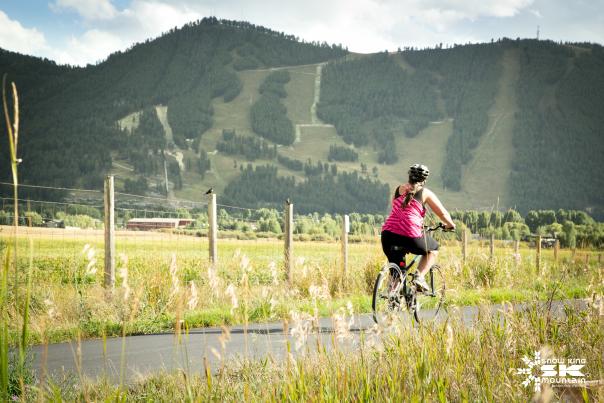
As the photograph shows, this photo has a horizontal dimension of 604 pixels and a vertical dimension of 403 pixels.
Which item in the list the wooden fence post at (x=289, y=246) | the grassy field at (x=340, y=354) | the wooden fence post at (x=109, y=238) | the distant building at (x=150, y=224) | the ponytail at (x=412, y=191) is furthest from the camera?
the distant building at (x=150, y=224)

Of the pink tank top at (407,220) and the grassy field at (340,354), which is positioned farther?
the pink tank top at (407,220)

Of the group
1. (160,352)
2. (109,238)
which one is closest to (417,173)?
(160,352)

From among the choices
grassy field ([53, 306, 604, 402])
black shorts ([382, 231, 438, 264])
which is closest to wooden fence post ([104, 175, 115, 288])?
black shorts ([382, 231, 438, 264])

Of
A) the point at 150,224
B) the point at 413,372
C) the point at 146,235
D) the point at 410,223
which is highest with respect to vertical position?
the point at 410,223

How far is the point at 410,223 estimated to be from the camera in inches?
326

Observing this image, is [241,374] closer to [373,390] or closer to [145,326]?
[373,390]

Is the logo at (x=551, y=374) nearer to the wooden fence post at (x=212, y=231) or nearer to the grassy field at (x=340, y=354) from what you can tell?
the grassy field at (x=340, y=354)

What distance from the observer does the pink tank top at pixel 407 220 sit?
8.28 m

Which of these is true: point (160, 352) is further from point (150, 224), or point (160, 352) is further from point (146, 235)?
point (150, 224)

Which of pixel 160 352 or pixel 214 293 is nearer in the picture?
pixel 160 352

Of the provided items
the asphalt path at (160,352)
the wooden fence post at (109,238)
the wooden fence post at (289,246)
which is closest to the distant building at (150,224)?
the wooden fence post at (109,238)

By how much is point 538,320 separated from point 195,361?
3598 millimetres

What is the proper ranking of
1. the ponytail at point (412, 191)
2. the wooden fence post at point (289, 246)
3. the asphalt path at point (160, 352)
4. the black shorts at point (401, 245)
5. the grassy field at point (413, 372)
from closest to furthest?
1. the grassy field at point (413, 372)
2. the asphalt path at point (160, 352)
3. the ponytail at point (412, 191)
4. the black shorts at point (401, 245)
5. the wooden fence post at point (289, 246)

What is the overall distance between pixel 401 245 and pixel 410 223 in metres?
0.34
